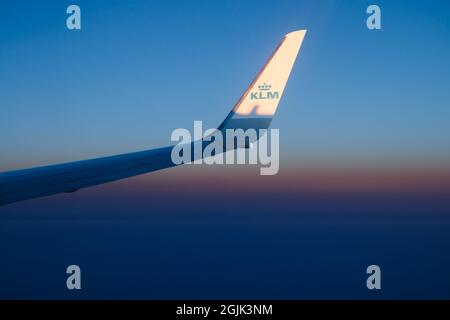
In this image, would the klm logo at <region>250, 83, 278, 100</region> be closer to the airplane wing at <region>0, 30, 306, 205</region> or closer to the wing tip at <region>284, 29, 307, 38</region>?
the airplane wing at <region>0, 30, 306, 205</region>

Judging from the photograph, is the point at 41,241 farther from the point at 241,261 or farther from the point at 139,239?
the point at 241,261

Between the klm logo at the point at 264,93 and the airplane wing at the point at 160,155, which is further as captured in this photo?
the klm logo at the point at 264,93

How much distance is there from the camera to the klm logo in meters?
3.83

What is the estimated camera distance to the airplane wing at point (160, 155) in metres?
3.08

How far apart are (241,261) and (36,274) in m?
8.99

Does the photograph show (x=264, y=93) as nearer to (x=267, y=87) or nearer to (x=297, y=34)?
(x=267, y=87)

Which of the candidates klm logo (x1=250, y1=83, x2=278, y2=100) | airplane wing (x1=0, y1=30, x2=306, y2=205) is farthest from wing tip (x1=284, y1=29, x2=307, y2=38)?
klm logo (x1=250, y1=83, x2=278, y2=100)

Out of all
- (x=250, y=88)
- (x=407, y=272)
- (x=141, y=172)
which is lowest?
(x=407, y=272)

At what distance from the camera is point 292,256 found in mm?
23750

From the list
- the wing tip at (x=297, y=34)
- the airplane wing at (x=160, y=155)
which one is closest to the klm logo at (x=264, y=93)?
the airplane wing at (x=160, y=155)

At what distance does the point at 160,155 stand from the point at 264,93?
1138 mm

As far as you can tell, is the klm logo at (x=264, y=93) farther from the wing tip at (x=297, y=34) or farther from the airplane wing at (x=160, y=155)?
the wing tip at (x=297, y=34)

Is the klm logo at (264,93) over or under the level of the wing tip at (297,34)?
under
